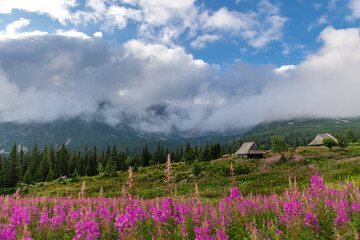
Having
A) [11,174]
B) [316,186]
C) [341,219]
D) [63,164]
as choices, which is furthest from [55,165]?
[341,219]

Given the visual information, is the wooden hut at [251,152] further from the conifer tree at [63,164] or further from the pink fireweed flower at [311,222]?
the conifer tree at [63,164]

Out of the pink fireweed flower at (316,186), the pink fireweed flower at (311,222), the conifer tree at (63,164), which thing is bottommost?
the conifer tree at (63,164)

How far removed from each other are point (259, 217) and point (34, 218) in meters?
7.29

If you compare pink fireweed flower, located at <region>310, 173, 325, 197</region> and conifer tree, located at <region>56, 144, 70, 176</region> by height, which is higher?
pink fireweed flower, located at <region>310, 173, 325, 197</region>

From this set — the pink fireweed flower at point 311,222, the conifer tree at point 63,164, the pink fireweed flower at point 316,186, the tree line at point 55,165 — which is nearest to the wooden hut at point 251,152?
the tree line at point 55,165

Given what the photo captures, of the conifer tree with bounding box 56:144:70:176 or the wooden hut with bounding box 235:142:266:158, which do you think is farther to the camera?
the conifer tree with bounding box 56:144:70:176

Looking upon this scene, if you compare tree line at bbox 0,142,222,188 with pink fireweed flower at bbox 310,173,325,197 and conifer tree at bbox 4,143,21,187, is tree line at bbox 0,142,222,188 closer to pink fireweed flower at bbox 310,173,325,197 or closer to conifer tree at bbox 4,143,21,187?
conifer tree at bbox 4,143,21,187

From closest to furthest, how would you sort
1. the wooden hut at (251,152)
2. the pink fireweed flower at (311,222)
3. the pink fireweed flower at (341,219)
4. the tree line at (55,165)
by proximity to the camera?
1. the pink fireweed flower at (341,219)
2. the pink fireweed flower at (311,222)
3. the tree line at (55,165)
4. the wooden hut at (251,152)

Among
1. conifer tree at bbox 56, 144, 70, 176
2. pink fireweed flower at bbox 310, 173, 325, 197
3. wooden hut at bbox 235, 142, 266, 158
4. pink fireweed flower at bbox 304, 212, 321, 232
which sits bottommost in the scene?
conifer tree at bbox 56, 144, 70, 176

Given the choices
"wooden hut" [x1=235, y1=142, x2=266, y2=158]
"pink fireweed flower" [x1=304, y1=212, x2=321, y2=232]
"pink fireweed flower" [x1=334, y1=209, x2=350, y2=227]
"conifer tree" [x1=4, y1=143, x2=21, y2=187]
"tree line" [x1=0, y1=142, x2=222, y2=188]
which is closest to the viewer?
"pink fireweed flower" [x1=334, y1=209, x2=350, y2=227]

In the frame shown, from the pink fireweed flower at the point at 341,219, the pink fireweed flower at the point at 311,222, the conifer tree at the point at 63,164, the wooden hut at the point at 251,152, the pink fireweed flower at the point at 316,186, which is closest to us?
the pink fireweed flower at the point at 341,219

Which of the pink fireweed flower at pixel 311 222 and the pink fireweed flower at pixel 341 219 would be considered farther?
the pink fireweed flower at pixel 311 222

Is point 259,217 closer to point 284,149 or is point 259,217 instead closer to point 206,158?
point 284,149

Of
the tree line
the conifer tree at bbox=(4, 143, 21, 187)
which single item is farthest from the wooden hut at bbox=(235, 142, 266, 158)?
the conifer tree at bbox=(4, 143, 21, 187)
